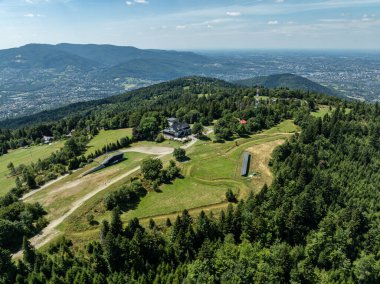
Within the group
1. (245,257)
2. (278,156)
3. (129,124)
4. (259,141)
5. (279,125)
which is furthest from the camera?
(129,124)

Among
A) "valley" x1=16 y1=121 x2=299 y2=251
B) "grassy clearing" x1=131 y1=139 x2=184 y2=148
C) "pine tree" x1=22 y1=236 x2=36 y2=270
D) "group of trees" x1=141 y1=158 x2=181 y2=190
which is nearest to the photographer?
"pine tree" x1=22 y1=236 x2=36 y2=270

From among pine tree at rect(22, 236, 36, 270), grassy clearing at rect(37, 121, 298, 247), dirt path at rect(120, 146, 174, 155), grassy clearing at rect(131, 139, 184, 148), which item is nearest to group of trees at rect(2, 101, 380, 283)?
pine tree at rect(22, 236, 36, 270)

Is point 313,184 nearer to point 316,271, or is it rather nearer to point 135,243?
point 316,271

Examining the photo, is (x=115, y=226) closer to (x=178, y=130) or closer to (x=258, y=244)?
(x=258, y=244)

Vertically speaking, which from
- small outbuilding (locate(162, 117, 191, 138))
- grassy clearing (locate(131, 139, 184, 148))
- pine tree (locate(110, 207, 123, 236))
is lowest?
pine tree (locate(110, 207, 123, 236))

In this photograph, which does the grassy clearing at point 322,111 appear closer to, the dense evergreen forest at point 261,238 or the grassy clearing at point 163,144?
the dense evergreen forest at point 261,238

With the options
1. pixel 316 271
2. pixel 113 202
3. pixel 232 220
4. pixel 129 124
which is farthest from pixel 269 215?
pixel 129 124

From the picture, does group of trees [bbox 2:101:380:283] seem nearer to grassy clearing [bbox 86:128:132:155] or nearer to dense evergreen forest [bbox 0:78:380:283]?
dense evergreen forest [bbox 0:78:380:283]
